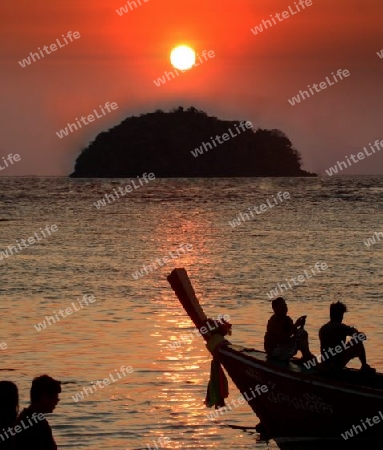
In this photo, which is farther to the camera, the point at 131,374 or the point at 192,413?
the point at 131,374

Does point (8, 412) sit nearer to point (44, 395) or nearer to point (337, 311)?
point (44, 395)

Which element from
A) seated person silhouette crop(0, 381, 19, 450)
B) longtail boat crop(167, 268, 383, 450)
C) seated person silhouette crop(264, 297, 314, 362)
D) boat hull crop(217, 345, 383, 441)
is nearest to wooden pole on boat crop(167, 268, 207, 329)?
longtail boat crop(167, 268, 383, 450)

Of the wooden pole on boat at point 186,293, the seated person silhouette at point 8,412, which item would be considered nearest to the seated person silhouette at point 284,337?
the wooden pole on boat at point 186,293

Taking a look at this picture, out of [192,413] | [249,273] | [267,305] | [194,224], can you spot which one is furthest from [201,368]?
[194,224]

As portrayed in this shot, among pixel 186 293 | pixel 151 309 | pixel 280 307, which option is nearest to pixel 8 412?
pixel 186 293

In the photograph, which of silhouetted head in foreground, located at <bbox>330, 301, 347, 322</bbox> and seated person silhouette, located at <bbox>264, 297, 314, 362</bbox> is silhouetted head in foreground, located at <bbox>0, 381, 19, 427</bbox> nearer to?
seated person silhouette, located at <bbox>264, 297, 314, 362</bbox>

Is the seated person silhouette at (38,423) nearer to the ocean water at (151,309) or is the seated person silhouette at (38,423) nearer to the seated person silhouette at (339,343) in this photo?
the ocean water at (151,309)

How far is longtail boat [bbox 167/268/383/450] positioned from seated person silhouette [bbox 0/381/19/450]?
637 centimetres

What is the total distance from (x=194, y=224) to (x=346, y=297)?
4712 centimetres

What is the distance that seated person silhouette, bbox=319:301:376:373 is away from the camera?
1780 centimetres

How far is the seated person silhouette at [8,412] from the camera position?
10688 mm

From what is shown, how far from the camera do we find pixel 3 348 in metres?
25.5

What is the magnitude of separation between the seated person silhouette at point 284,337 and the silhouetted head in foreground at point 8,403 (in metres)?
7.72

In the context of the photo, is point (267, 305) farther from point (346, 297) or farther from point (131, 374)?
point (131, 374)
